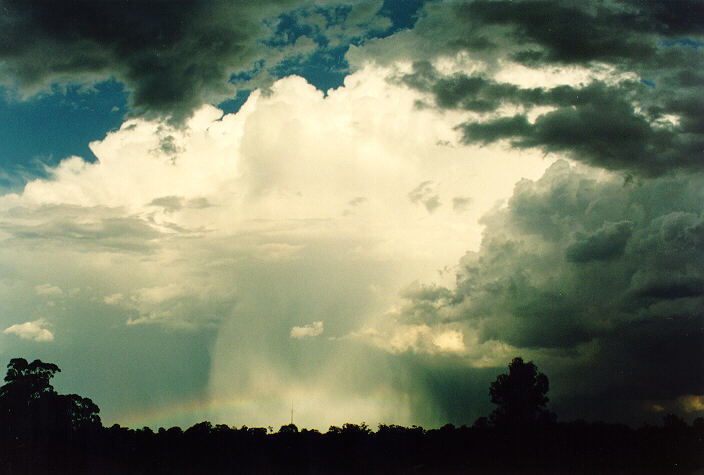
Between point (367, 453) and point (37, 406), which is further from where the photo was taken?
point (37, 406)

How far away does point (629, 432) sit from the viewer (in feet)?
227

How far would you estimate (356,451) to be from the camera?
5784 centimetres

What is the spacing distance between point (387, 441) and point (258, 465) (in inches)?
563

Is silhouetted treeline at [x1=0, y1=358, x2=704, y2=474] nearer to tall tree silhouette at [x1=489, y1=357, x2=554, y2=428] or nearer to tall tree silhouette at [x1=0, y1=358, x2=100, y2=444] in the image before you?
tall tree silhouette at [x1=0, y1=358, x2=100, y2=444]

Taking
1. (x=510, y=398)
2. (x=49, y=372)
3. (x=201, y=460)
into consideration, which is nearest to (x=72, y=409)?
(x=49, y=372)

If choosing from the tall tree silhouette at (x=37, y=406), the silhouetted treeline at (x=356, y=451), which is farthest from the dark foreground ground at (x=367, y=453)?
the tall tree silhouette at (x=37, y=406)

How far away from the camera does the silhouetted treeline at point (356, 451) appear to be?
177 feet

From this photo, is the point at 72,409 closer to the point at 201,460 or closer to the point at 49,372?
the point at 49,372

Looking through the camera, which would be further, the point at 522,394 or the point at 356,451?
the point at 522,394

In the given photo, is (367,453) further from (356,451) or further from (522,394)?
(522,394)

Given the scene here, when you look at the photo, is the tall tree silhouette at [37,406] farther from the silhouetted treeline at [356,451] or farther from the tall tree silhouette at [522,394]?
the tall tree silhouette at [522,394]

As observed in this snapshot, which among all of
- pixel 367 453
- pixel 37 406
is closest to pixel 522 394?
pixel 367 453

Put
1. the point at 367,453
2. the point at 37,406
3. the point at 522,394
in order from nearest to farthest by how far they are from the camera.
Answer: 1. the point at 367,453
2. the point at 37,406
3. the point at 522,394

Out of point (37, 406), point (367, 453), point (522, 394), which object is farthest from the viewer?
point (522, 394)
